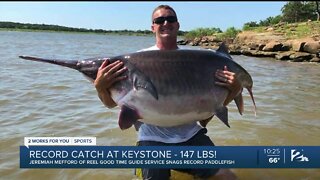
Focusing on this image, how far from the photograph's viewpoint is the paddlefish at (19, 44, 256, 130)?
4.21 m

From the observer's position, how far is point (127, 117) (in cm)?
420

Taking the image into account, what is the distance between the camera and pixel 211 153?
16.0 feet

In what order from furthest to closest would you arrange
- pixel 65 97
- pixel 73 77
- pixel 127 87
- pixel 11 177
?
pixel 73 77 → pixel 65 97 → pixel 11 177 → pixel 127 87

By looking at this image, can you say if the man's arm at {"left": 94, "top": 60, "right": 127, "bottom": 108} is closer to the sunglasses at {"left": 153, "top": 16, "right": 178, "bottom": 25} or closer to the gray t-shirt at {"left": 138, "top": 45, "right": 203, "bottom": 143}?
the gray t-shirt at {"left": 138, "top": 45, "right": 203, "bottom": 143}

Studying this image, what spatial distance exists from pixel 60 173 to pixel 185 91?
238 centimetres

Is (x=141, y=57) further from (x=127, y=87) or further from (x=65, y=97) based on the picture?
(x=65, y=97)

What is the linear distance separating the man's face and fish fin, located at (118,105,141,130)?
1056 mm

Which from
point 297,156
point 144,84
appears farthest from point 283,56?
point 144,84

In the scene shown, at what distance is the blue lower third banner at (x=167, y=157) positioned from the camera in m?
4.76

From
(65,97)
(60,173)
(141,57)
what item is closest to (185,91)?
(141,57)

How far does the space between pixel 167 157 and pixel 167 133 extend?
271 mm

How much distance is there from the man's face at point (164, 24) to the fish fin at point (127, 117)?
3.46 ft

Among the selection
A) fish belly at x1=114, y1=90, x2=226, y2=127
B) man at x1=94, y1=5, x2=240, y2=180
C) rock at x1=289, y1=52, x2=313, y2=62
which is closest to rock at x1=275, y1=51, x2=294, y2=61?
rock at x1=289, y1=52, x2=313, y2=62

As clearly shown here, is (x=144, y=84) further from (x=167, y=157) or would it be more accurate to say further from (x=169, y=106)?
(x=167, y=157)
